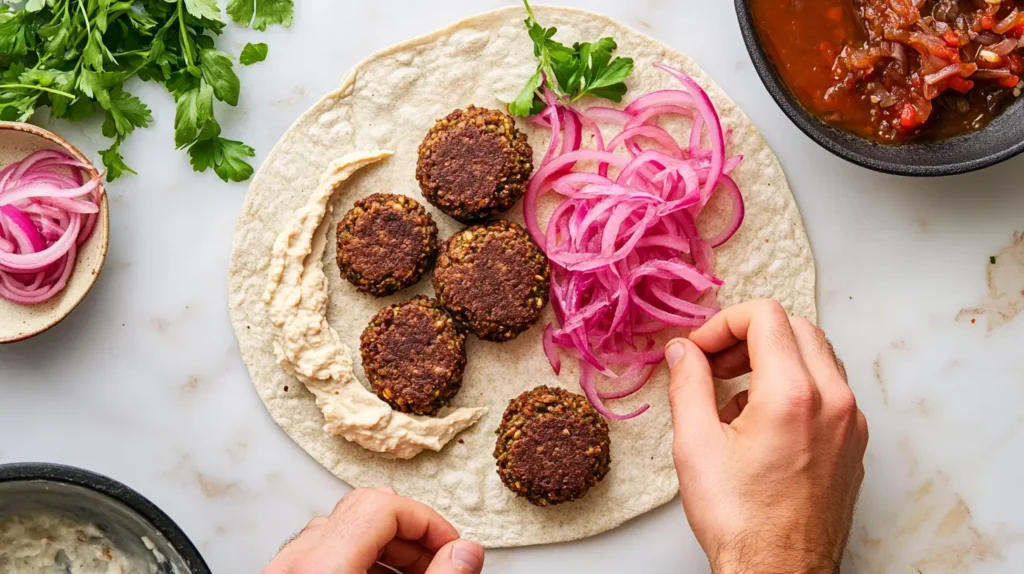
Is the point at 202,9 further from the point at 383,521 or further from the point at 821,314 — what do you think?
the point at 821,314

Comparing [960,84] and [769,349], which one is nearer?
[769,349]

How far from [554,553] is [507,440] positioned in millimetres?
664

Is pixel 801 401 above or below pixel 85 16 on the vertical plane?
below

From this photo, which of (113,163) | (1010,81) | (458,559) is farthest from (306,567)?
(1010,81)

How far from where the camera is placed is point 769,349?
9.60ft

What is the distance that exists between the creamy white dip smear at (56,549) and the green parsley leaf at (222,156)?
63.7 inches

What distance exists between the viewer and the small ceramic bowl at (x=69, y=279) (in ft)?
12.1

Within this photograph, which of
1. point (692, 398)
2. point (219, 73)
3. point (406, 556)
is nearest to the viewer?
point (692, 398)

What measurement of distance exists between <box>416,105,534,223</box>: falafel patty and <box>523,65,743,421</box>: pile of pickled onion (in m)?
0.20

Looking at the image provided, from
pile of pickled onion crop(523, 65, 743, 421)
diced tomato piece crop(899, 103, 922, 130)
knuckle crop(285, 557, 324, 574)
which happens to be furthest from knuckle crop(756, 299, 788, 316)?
knuckle crop(285, 557, 324, 574)

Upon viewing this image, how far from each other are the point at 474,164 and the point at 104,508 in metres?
2.03

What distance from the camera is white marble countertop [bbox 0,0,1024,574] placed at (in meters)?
3.93

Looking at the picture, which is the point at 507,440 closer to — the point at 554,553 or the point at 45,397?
the point at 554,553

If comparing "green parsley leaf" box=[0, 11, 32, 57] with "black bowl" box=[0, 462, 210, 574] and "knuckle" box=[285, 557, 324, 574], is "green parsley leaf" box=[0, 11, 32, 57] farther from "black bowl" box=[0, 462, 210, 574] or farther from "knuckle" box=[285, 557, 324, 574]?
"knuckle" box=[285, 557, 324, 574]
